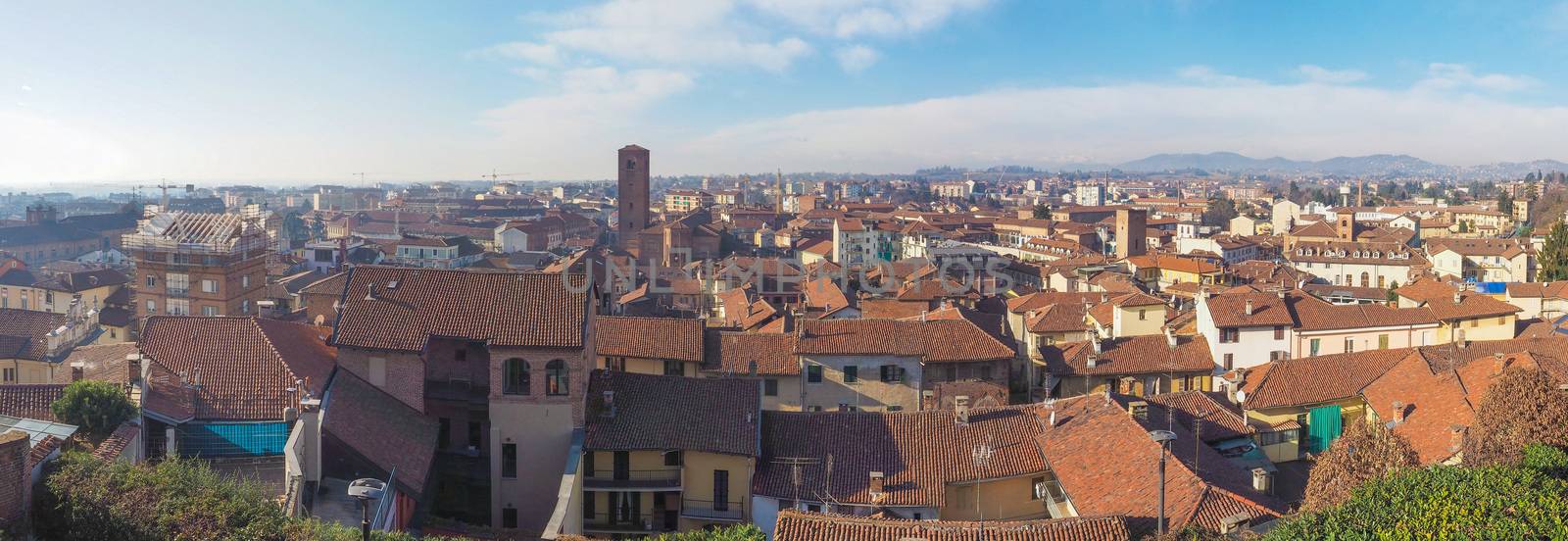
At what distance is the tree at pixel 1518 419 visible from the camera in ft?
39.8

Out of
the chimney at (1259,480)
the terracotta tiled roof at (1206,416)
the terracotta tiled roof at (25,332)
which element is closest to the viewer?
the chimney at (1259,480)

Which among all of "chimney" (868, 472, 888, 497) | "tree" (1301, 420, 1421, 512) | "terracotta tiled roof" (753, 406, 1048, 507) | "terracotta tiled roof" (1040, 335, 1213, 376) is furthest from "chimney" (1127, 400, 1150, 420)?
"terracotta tiled roof" (1040, 335, 1213, 376)

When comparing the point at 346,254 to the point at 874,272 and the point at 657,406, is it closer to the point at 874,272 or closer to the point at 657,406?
the point at 874,272

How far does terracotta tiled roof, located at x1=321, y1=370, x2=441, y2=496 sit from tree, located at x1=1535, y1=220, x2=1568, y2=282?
5006cm

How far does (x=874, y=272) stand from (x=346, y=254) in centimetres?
2594

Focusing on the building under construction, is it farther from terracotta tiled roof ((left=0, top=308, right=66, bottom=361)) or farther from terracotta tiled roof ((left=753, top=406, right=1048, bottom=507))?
terracotta tiled roof ((left=753, top=406, right=1048, bottom=507))

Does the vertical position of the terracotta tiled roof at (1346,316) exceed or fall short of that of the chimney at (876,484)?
it exceeds it

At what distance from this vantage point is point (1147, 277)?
176 ft

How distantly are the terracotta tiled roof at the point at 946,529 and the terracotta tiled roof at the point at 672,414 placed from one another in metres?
4.49

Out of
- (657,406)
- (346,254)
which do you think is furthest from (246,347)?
(346,254)

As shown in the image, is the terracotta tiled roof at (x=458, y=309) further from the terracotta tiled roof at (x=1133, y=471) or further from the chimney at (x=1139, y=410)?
the chimney at (x=1139, y=410)

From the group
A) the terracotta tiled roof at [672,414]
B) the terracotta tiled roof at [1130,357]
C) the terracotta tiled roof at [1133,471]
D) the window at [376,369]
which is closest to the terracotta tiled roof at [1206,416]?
the terracotta tiled roof at [1133,471]

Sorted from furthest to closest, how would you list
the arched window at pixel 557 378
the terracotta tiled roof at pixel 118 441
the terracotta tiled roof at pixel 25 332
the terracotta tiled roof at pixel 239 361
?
the terracotta tiled roof at pixel 25 332 → the arched window at pixel 557 378 → the terracotta tiled roof at pixel 239 361 → the terracotta tiled roof at pixel 118 441

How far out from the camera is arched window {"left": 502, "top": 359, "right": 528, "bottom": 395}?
59.3ft
